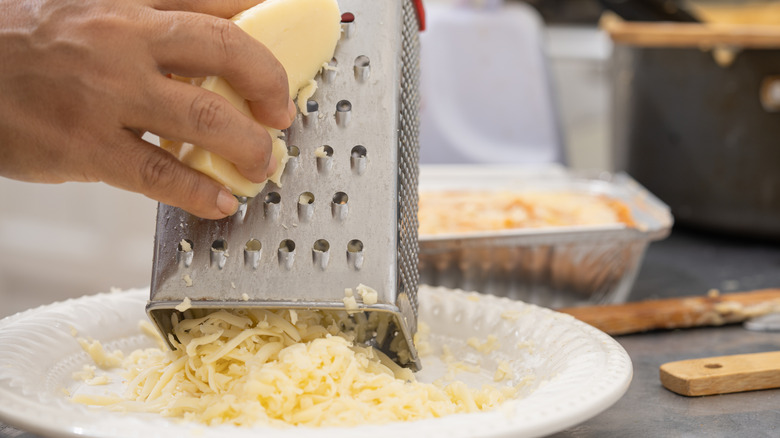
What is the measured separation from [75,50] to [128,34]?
5 centimetres

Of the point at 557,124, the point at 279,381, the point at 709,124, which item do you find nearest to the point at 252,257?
the point at 279,381

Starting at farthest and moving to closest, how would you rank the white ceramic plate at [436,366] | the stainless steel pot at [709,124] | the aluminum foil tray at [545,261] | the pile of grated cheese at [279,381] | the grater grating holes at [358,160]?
the stainless steel pot at [709,124] < the aluminum foil tray at [545,261] < the grater grating holes at [358,160] < the pile of grated cheese at [279,381] < the white ceramic plate at [436,366]

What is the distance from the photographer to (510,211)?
62.1 inches

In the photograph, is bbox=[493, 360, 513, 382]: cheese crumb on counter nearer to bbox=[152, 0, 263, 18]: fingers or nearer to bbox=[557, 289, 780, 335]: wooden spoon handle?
bbox=[557, 289, 780, 335]: wooden spoon handle

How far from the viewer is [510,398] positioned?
33.7 inches

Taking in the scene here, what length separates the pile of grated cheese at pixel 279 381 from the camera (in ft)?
2.43

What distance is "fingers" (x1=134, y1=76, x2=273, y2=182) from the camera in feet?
2.24

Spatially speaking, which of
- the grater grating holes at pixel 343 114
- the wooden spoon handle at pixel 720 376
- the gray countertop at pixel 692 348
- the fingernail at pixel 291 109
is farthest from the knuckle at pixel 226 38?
the wooden spoon handle at pixel 720 376

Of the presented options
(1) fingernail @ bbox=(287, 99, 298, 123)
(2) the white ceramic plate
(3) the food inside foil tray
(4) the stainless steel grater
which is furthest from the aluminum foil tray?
(1) fingernail @ bbox=(287, 99, 298, 123)

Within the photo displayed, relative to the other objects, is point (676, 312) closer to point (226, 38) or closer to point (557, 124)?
point (226, 38)

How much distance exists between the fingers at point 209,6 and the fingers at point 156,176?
0.13m

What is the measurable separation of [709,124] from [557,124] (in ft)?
3.42

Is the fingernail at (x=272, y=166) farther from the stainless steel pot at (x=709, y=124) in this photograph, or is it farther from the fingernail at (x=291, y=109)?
the stainless steel pot at (x=709, y=124)

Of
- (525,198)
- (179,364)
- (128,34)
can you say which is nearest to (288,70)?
(128,34)
